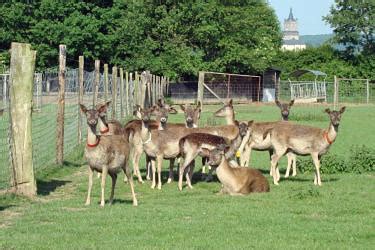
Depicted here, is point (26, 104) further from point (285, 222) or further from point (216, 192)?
point (285, 222)

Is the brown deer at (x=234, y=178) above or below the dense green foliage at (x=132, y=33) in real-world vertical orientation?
below

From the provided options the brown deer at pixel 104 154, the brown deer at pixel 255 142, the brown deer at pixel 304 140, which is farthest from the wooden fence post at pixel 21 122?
the brown deer at pixel 255 142

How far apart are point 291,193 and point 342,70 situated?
67.2 meters

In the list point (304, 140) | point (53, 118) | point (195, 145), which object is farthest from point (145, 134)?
point (53, 118)

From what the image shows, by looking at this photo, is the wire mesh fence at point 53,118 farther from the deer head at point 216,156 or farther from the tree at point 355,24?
the tree at point 355,24

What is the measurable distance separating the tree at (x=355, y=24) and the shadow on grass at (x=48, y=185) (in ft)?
238

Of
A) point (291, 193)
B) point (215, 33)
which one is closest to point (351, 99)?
point (215, 33)

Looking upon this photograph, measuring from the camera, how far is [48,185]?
15.1 m

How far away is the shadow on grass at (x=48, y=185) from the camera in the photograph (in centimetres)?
1432

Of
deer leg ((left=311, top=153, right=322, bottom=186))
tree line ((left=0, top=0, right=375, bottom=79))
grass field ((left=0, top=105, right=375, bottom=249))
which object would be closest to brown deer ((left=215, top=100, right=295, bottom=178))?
deer leg ((left=311, top=153, right=322, bottom=186))

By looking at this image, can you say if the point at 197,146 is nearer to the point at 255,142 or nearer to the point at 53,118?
the point at 255,142

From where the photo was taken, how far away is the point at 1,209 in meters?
12.2

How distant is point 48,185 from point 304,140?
4.99 meters

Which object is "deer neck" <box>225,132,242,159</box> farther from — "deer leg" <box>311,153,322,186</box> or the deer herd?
"deer leg" <box>311,153,322,186</box>
